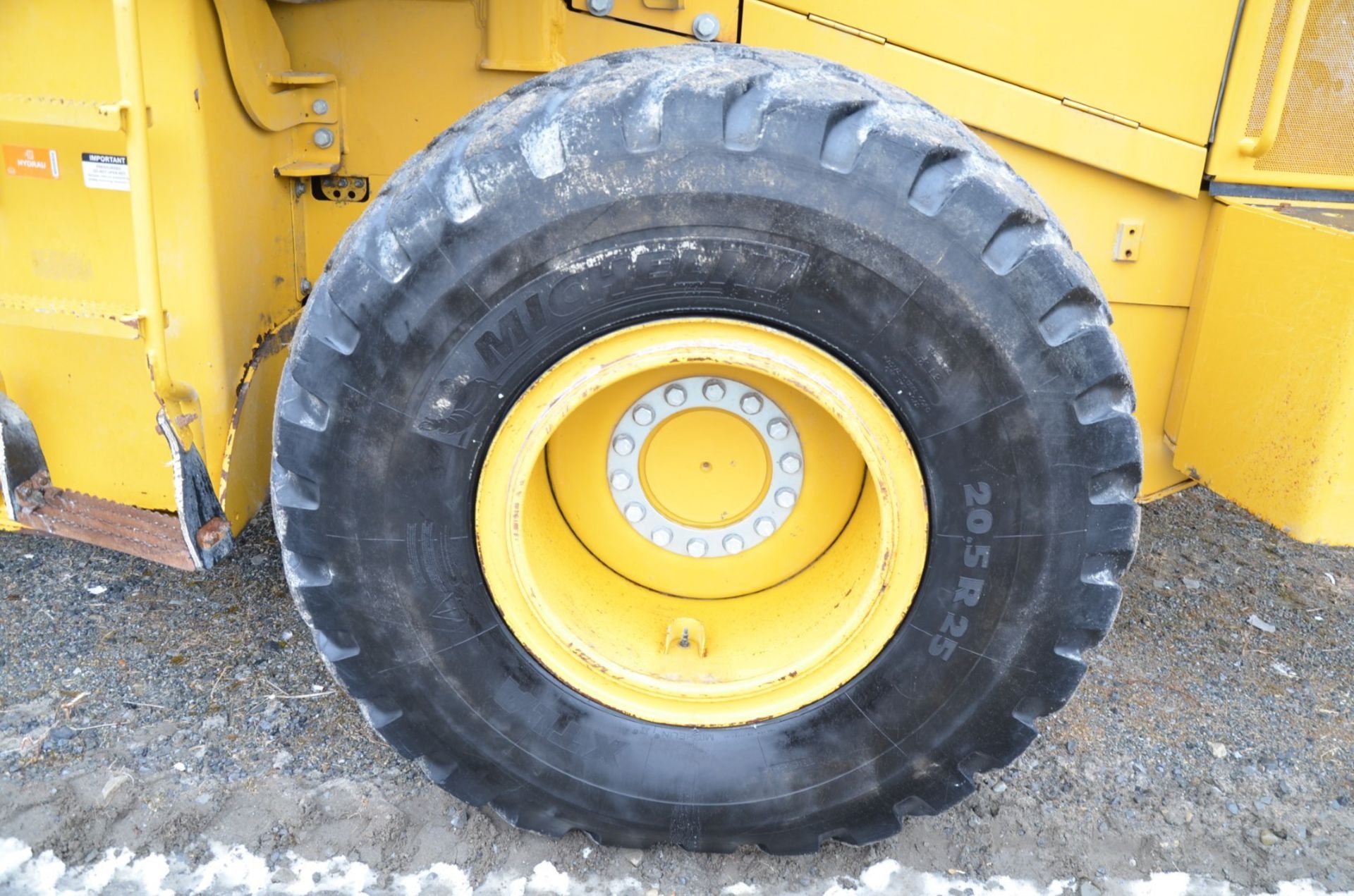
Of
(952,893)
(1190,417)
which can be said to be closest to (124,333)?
(952,893)

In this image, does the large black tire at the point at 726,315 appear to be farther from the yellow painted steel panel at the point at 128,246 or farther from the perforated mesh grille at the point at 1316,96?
the perforated mesh grille at the point at 1316,96

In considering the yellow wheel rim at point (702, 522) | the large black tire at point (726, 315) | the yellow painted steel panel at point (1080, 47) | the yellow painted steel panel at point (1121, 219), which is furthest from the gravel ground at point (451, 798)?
the yellow painted steel panel at point (1080, 47)

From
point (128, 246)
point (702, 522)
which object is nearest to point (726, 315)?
point (702, 522)

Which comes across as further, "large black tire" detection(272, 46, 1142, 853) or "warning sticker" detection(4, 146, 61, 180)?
"warning sticker" detection(4, 146, 61, 180)

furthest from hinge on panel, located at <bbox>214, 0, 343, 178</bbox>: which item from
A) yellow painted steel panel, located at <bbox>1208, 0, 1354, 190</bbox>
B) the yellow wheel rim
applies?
yellow painted steel panel, located at <bbox>1208, 0, 1354, 190</bbox>

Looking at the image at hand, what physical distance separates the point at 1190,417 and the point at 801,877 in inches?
57.1

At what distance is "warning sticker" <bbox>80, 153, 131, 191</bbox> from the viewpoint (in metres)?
2.45

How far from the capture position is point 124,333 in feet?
8.19

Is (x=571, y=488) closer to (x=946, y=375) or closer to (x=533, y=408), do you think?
(x=533, y=408)

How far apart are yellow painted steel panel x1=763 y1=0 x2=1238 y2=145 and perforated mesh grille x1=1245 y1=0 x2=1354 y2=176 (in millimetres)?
110

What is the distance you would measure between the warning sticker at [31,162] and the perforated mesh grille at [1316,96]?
2737 mm

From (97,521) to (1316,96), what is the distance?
3.04m

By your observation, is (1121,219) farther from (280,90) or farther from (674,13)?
(280,90)

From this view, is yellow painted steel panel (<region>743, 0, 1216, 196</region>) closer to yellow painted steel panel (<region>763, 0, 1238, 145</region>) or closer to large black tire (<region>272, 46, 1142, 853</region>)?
yellow painted steel panel (<region>763, 0, 1238, 145</region>)
